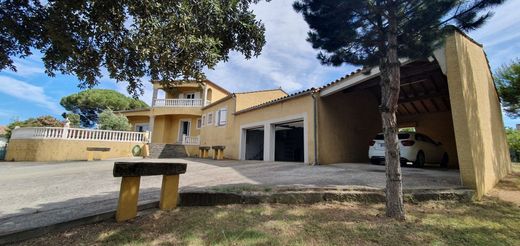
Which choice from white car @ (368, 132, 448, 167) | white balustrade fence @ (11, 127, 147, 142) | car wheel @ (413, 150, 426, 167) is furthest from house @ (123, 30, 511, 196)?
white balustrade fence @ (11, 127, 147, 142)

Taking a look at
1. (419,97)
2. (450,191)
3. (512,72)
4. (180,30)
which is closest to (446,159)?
(419,97)

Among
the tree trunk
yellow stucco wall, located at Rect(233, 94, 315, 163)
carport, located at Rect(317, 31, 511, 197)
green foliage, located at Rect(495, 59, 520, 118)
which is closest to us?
the tree trunk

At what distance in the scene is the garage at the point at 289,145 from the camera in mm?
18094

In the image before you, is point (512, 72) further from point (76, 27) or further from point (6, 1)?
point (6, 1)

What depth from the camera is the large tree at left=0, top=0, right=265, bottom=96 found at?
3406 millimetres

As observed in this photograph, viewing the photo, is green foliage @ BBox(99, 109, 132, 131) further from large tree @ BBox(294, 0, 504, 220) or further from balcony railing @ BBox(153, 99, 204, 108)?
large tree @ BBox(294, 0, 504, 220)

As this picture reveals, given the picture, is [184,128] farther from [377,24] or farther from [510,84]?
[510,84]

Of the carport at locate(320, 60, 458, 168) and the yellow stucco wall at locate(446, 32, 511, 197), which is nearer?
the yellow stucco wall at locate(446, 32, 511, 197)

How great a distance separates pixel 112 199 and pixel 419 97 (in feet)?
45.0

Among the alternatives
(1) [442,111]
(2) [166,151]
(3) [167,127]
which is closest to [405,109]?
(1) [442,111]

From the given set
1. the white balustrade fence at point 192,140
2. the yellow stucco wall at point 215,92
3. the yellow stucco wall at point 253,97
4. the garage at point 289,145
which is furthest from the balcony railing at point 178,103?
the garage at point 289,145

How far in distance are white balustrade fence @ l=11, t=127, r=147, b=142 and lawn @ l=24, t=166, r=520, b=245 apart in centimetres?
1553

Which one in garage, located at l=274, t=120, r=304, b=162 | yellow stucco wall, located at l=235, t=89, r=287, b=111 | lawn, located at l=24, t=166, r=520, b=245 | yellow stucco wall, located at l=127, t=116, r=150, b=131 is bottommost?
lawn, located at l=24, t=166, r=520, b=245

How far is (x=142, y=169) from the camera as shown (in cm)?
343
